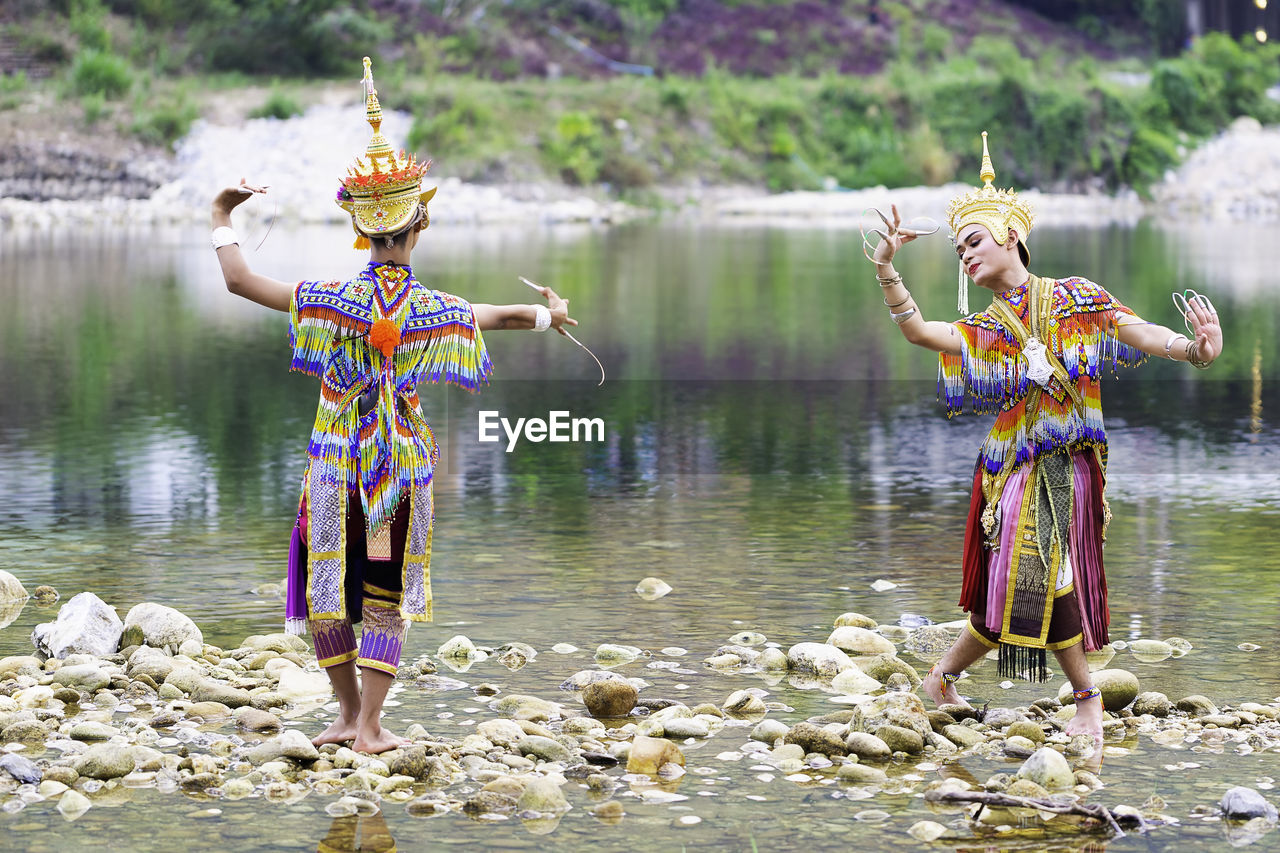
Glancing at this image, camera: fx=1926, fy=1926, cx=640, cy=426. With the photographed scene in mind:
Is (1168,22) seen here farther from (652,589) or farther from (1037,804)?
(1037,804)

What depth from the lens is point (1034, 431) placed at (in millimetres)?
6668

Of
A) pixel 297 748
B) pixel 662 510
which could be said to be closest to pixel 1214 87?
pixel 662 510

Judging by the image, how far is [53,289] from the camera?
2616cm

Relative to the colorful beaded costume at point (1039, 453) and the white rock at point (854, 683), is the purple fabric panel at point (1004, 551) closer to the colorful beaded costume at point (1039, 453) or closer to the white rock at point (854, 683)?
the colorful beaded costume at point (1039, 453)

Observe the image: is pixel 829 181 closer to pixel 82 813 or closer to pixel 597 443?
pixel 597 443

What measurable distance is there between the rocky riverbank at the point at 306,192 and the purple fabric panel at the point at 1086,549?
36997 mm

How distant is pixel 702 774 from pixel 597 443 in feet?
27.4

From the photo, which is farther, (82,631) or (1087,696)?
(82,631)

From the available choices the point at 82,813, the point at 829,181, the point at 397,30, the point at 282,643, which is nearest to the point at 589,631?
the point at 282,643

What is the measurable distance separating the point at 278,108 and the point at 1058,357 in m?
46.4

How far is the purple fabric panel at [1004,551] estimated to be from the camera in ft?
21.8

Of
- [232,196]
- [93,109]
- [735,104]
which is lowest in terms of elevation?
[232,196]

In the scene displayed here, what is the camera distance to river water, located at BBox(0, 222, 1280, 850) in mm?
5926

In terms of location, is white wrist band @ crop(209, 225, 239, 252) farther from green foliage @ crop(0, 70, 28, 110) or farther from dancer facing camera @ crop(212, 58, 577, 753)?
green foliage @ crop(0, 70, 28, 110)
